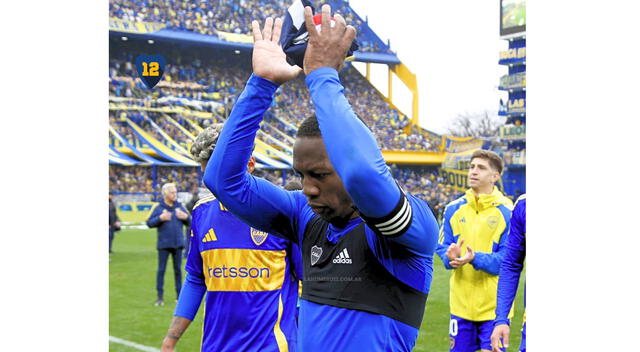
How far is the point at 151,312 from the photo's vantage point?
8609 millimetres

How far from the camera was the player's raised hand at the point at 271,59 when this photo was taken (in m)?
1.80

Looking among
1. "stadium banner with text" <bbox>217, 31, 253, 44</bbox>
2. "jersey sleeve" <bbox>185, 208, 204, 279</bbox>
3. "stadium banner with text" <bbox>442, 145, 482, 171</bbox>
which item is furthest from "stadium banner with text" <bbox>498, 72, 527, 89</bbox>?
"jersey sleeve" <bbox>185, 208, 204, 279</bbox>

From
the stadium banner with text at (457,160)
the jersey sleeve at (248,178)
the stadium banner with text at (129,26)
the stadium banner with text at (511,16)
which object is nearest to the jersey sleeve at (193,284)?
the jersey sleeve at (248,178)

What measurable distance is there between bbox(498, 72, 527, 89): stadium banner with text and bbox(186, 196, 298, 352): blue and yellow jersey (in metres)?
28.6

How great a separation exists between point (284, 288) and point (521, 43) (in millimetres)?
28594

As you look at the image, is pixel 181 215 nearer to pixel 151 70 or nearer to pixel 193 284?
pixel 151 70

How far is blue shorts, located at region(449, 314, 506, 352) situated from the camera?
485 cm

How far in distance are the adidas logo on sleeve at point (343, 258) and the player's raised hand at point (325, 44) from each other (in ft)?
1.56

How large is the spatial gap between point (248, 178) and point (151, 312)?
714 cm

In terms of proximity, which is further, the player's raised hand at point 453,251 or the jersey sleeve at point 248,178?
the player's raised hand at point 453,251

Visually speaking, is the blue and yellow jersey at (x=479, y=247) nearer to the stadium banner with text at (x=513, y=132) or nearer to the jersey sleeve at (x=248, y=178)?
the jersey sleeve at (x=248, y=178)

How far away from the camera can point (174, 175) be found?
76.8 ft

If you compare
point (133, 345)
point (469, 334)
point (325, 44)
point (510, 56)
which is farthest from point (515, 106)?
point (325, 44)

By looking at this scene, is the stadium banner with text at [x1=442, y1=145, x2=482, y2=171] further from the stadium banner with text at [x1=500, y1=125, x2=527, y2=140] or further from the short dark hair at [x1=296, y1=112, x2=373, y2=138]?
the short dark hair at [x1=296, y1=112, x2=373, y2=138]
